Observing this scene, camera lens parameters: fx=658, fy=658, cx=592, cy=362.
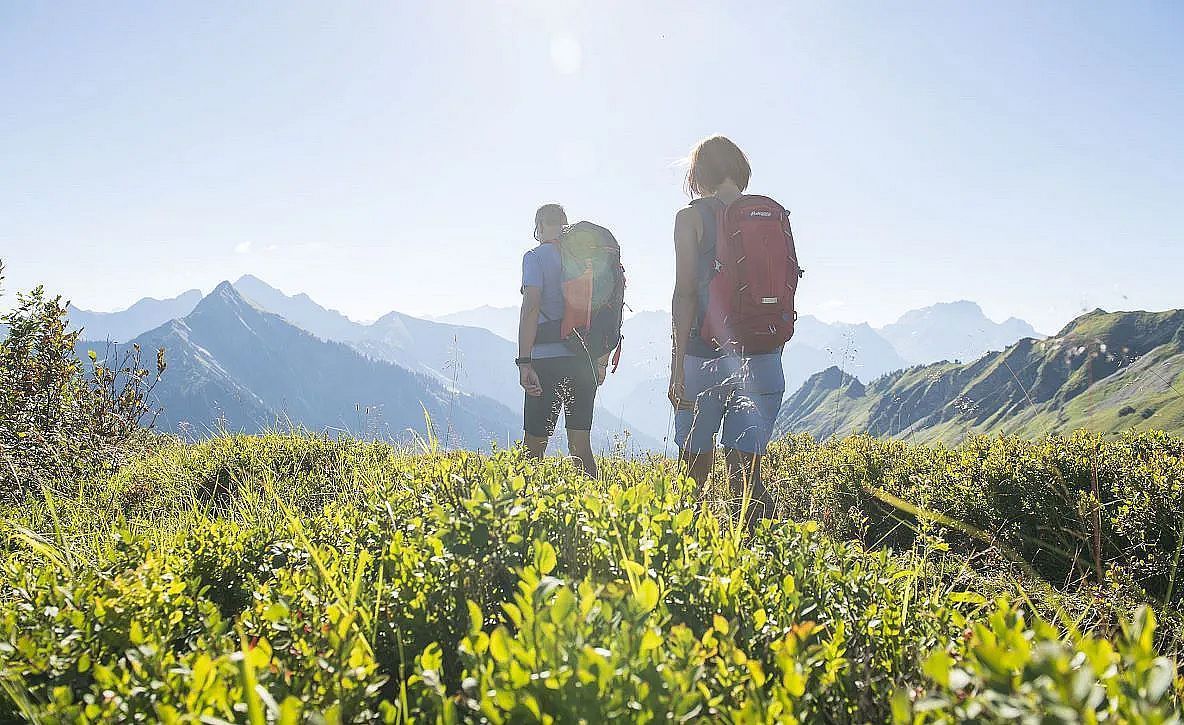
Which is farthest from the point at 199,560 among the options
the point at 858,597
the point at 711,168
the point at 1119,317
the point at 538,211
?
the point at 1119,317

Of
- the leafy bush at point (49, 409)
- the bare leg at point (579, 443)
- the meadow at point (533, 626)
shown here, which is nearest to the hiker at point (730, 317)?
the bare leg at point (579, 443)

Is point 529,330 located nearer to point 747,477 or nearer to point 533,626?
point 747,477

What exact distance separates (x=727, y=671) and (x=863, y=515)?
15.8 ft

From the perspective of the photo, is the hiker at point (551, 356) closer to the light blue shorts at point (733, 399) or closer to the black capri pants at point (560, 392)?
the black capri pants at point (560, 392)

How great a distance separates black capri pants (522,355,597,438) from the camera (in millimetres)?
5832

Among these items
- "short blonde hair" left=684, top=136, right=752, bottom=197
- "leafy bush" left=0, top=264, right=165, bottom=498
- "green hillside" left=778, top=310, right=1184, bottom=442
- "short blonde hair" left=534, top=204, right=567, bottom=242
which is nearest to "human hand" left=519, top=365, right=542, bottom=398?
"short blonde hair" left=534, top=204, right=567, bottom=242

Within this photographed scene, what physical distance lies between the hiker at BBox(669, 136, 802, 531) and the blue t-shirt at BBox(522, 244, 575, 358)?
147cm

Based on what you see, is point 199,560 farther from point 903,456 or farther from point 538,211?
point 903,456

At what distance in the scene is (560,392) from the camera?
18.9 ft

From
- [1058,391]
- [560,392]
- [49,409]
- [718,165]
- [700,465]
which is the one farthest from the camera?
[1058,391]

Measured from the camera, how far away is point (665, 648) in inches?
57.9

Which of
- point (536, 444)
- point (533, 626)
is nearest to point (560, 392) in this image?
point (536, 444)

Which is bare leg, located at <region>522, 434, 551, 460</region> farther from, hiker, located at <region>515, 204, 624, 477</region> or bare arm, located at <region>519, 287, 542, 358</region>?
bare arm, located at <region>519, 287, 542, 358</region>

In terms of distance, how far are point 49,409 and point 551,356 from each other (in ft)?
15.9
